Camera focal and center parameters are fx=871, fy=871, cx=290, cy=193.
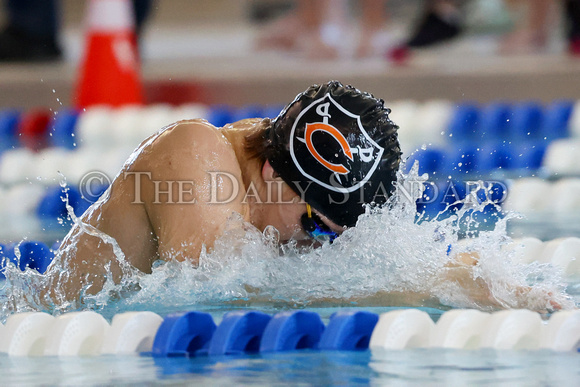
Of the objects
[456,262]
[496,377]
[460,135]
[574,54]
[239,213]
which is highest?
[574,54]

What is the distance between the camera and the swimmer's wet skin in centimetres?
230

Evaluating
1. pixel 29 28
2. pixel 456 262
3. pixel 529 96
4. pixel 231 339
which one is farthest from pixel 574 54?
pixel 231 339

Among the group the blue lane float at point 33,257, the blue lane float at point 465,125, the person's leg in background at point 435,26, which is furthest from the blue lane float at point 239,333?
the person's leg in background at point 435,26

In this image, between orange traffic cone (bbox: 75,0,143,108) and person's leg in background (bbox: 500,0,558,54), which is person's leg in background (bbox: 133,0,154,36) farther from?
person's leg in background (bbox: 500,0,558,54)

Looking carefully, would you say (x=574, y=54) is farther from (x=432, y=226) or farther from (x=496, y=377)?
(x=496, y=377)

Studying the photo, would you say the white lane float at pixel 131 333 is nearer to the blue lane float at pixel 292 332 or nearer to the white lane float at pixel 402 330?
the blue lane float at pixel 292 332

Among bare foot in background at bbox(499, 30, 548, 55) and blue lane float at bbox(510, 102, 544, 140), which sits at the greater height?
bare foot in background at bbox(499, 30, 548, 55)

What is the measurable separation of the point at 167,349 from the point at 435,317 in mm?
671

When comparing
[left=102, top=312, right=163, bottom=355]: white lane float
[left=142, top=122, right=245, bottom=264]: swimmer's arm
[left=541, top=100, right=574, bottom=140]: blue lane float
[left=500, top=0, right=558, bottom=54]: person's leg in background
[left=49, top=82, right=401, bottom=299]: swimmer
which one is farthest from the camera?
[left=500, top=0, right=558, bottom=54]: person's leg in background

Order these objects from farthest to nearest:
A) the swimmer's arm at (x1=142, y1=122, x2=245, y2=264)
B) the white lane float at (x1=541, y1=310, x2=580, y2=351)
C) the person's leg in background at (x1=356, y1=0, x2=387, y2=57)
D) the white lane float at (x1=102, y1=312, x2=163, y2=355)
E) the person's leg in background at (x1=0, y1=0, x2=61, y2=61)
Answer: the person's leg in background at (x1=356, y1=0, x2=387, y2=57), the person's leg in background at (x1=0, y1=0, x2=61, y2=61), the swimmer's arm at (x1=142, y1=122, x2=245, y2=264), the white lane float at (x1=102, y1=312, x2=163, y2=355), the white lane float at (x1=541, y1=310, x2=580, y2=351)

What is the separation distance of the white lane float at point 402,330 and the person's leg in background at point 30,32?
20.5 feet

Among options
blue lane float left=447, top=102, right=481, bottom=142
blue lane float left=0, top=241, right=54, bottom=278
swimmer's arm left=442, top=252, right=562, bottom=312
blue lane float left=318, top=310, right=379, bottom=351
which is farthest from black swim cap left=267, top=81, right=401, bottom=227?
blue lane float left=447, top=102, right=481, bottom=142

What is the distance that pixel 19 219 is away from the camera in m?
4.25

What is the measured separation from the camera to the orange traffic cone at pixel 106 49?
586 cm
